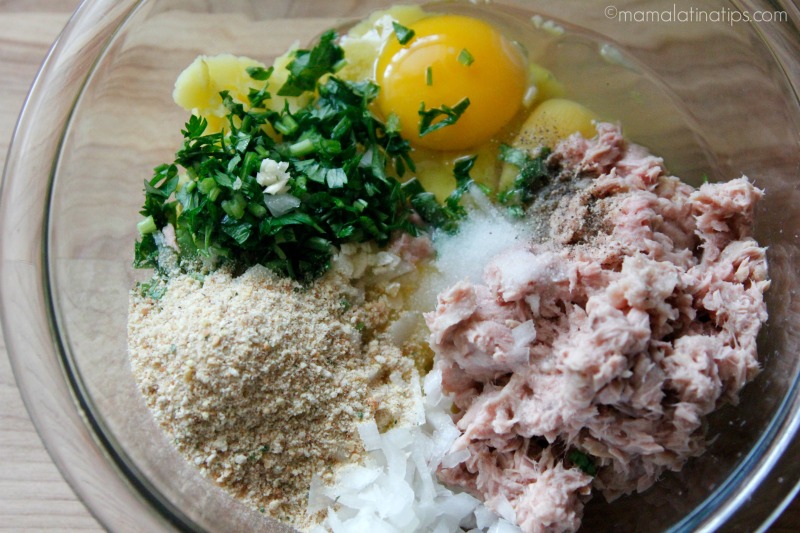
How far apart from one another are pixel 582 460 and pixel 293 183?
4.06 feet

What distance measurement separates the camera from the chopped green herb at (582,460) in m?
1.86

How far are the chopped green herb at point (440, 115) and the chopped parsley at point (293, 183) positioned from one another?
0.03 ft

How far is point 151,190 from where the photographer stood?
2.22 metres

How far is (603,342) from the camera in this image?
1.66 meters

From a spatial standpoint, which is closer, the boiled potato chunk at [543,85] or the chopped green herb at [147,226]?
the chopped green herb at [147,226]

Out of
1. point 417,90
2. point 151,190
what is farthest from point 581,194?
point 151,190

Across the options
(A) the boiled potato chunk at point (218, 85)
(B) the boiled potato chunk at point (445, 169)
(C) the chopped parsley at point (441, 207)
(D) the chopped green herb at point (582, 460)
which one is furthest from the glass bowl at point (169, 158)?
(C) the chopped parsley at point (441, 207)

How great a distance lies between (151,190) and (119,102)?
402 millimetres

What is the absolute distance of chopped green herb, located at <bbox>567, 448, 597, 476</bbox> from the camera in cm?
186

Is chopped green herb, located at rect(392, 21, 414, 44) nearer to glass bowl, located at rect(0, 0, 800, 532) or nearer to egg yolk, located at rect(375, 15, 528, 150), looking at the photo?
egg yolk, located at rect(375, 15, 528, 150)

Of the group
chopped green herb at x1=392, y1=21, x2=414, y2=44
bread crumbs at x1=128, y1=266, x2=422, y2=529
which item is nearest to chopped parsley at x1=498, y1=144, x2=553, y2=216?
chopped green herb at x1=392, y1=21, x2=414, y2=44

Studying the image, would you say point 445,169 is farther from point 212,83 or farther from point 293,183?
point 212,83

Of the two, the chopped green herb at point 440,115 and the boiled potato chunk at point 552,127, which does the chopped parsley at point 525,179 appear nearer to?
the boiled potato chunk at point 552,127

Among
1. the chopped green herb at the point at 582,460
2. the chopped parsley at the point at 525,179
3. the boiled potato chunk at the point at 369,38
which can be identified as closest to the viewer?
the chopped green herb at the point at 582,460
